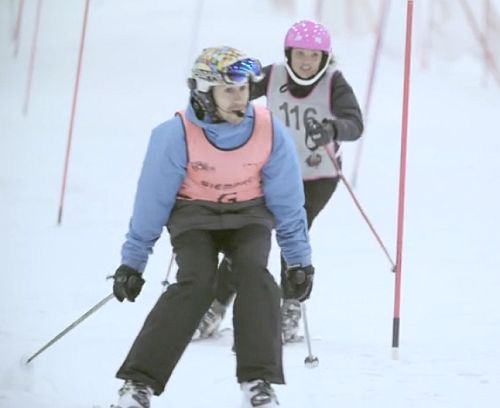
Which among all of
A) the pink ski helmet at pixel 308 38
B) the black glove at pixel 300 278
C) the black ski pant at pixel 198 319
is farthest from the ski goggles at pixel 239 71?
the pink ski helmet at pixel 308 38

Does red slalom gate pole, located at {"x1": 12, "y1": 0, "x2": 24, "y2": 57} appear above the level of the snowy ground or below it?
above

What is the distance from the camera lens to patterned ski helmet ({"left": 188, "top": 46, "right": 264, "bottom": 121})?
406cm

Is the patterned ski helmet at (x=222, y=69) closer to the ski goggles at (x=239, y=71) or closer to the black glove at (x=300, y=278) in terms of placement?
the ski goggles at (x=239, y=71)

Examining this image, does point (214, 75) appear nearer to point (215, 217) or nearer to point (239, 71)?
point (239, 71)

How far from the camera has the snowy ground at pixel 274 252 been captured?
194 inches

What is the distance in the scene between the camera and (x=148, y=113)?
12031 mm

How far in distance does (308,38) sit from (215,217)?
165 cm

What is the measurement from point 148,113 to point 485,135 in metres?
2.86

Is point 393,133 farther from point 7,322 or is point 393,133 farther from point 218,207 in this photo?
point 218,207

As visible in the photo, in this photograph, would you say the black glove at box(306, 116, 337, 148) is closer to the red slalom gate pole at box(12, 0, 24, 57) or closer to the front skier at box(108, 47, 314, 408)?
the front skier at box(108, 47, 314, 408)

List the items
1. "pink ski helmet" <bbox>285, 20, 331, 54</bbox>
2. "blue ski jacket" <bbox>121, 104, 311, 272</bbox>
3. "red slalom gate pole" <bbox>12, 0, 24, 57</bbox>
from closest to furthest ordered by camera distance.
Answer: "blue ski jacket" <bbox>121, 104, 311, 272</bbox>
"pink ski helmet" <bbox>285, 20, 331, 54</bbox>
"red slalom gate pole" <bbox>12, 0, 24, 57</bbox>

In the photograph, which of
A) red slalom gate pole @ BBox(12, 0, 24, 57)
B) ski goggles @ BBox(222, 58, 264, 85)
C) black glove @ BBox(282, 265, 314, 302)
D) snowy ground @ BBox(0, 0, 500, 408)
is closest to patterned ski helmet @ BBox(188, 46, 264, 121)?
ski goggles @ BBox(222, 58, 264, 85)

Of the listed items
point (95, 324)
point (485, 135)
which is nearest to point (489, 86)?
point (485, 135)

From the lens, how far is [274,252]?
26.2 feet
